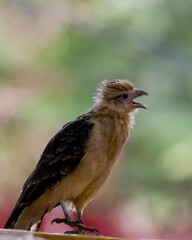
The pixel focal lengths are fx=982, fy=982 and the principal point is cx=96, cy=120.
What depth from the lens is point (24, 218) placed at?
193 inches

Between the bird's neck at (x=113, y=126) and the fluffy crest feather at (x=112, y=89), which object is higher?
the fluffy crest feather at (x=112, y=89)

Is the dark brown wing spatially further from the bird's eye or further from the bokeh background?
the bokeh background

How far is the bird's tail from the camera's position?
15.9 ft

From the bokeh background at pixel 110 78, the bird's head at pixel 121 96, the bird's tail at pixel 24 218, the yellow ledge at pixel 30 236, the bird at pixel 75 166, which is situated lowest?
the yellow ledge at pixel 30 236

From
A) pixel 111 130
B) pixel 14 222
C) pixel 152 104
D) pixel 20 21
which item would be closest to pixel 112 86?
pixel 111 130

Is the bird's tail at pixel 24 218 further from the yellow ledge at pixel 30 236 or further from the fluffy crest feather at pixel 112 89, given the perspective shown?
the yellow ledge at pixel 30 236

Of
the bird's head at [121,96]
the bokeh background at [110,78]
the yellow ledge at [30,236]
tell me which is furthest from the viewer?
the bokeh background at [110,78]

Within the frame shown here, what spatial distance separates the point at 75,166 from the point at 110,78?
3.57 metres

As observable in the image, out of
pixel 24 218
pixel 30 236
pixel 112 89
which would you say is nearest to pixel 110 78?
pixel 112 89

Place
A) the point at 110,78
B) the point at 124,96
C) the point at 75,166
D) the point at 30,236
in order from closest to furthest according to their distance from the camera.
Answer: the point at 30,236
the point at 75,166
the point at 124,96
the point at 110,78

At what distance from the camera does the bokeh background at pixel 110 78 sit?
8.23 metres

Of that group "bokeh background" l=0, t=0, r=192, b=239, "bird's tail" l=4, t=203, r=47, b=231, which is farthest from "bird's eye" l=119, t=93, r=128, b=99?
"bokeh background" l=0, t=0, r=192, b=239

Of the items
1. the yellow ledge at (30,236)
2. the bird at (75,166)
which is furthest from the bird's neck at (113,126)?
the yellow ledge at (30,236)

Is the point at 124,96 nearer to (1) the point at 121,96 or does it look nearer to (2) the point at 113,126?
(1) the point at 121,96
